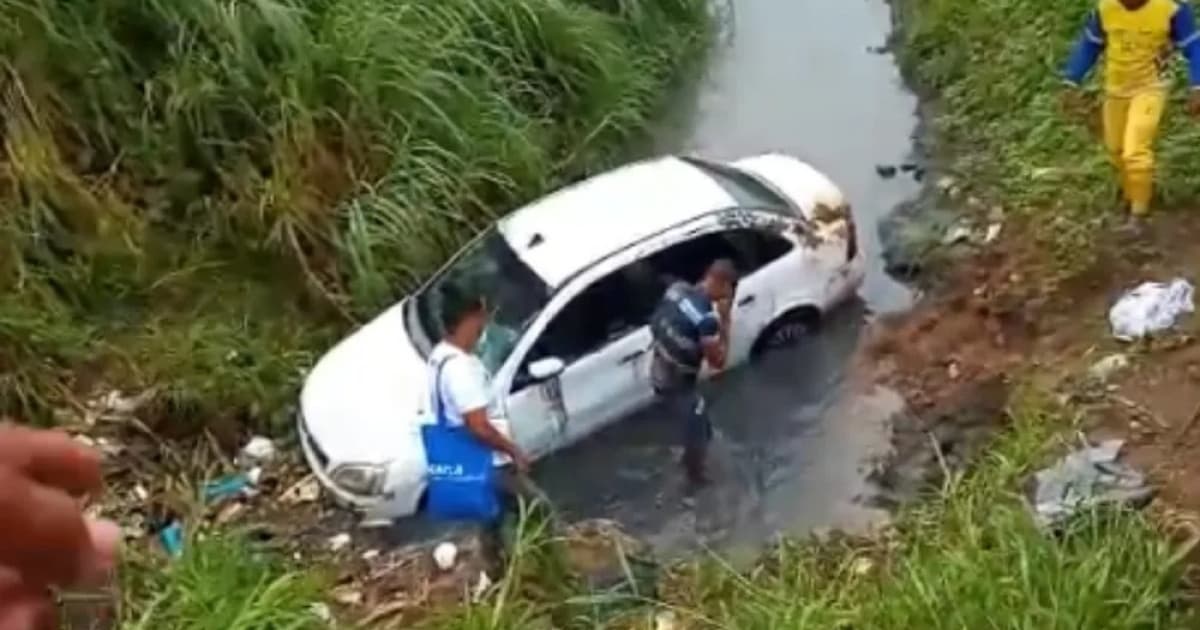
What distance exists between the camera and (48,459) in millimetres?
1262

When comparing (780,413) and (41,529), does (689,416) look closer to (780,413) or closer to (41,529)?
(780,413)

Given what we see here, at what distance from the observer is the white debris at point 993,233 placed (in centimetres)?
981

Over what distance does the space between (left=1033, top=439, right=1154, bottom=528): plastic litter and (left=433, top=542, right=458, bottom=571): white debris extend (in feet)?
7.25

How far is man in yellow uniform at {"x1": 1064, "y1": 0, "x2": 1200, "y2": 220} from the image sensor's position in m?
8.05

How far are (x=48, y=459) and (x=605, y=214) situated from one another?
23.9ft

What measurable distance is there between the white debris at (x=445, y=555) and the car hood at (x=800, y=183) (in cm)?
269

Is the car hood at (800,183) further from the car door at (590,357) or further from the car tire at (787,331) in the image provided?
the car door at (590,357)

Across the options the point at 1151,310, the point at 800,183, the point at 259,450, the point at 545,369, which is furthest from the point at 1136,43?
the point at 259,450

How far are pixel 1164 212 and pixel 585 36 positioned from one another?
3727 millimetres

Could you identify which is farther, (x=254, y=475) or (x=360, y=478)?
(x=254, y=475)

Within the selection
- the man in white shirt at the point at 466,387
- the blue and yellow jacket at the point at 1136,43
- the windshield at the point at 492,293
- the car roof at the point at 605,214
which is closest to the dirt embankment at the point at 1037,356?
the blue and yellow jacket at the point at 1136,43

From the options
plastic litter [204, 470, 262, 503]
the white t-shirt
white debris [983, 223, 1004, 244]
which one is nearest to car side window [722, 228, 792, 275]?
white debris [983, 223, 1004, 244]

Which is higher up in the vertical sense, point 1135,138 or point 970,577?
point 970,577

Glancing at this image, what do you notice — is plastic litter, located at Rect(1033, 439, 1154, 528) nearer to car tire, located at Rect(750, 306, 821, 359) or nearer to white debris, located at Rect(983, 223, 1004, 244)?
car tire, located at Rect(750, 306, 821, 359)
